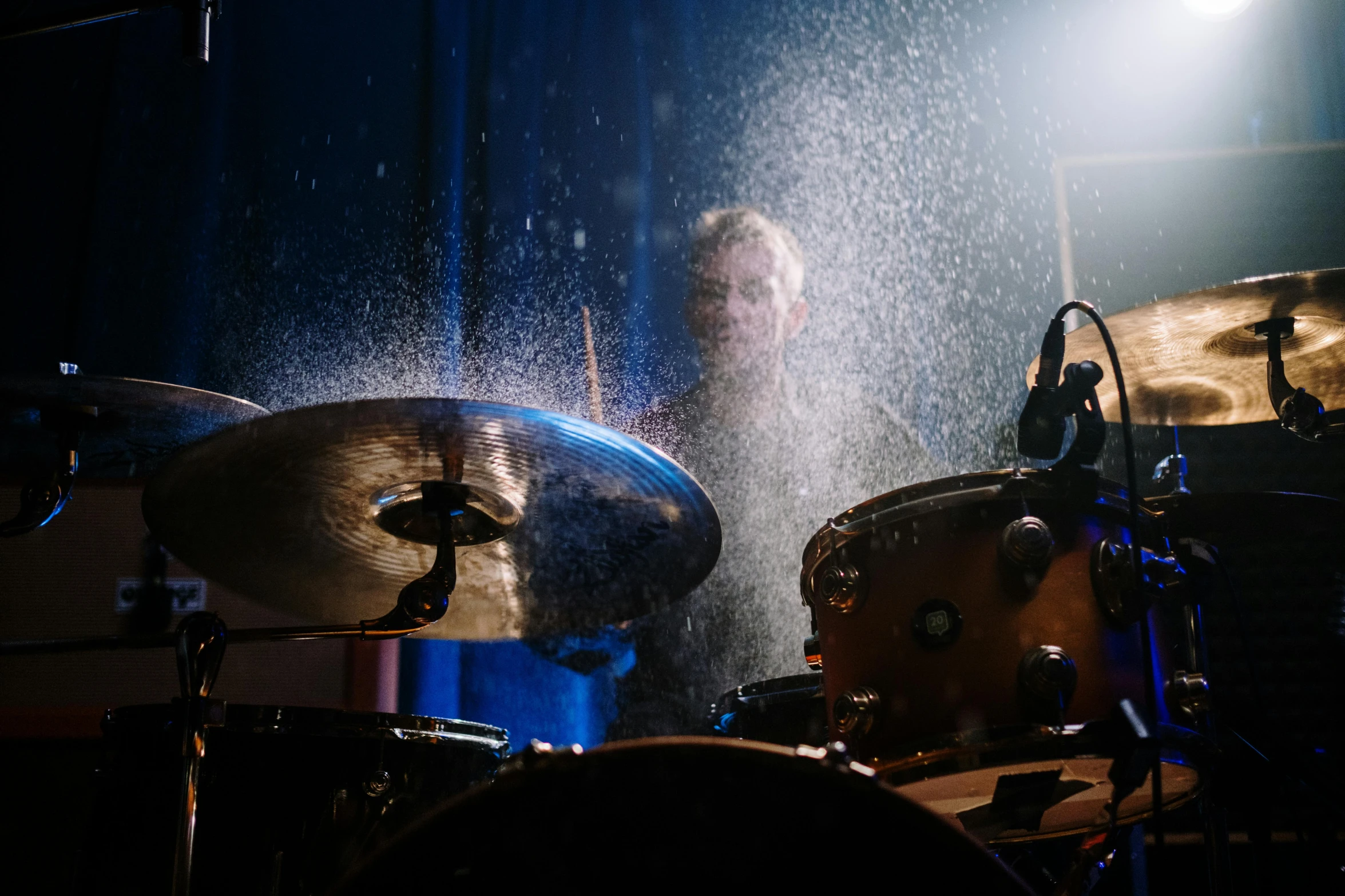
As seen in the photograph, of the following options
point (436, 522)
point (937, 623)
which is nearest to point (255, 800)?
point (436, 522)

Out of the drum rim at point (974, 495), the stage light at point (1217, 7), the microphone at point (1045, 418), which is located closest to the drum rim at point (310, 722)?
the drum rim at point (974, 495)

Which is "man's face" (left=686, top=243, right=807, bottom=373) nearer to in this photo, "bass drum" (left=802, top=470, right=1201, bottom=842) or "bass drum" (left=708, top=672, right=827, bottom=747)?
"bass drum" (left=708, top=672, right=827, bottom=747)

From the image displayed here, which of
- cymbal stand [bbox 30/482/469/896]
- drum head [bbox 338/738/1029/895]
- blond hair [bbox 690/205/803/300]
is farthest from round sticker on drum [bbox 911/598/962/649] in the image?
blond hair [bbox 690/205/803/300]

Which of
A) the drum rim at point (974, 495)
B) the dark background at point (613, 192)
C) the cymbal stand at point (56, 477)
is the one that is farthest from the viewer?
the dark background at point (613, 192)

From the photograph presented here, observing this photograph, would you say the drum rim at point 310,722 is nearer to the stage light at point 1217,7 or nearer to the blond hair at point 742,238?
the blond hair at point 742,238

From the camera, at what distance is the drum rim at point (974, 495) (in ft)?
4.20

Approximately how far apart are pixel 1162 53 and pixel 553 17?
73.4 inches

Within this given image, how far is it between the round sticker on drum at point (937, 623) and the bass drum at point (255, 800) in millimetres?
730

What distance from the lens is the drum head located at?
2.45 feet

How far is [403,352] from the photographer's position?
258 centimetres

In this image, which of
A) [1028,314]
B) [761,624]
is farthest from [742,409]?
[1028,314]

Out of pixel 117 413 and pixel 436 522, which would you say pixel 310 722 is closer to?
pixel 436 522

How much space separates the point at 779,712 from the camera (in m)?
1.60

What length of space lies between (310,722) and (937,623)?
2.81 feet
